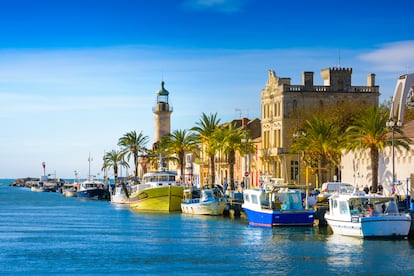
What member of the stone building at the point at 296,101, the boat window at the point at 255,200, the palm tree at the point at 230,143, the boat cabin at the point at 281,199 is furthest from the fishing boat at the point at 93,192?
the boat cabin at the point at 281,199

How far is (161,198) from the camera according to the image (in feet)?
319

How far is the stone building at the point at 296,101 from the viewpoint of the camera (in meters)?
108

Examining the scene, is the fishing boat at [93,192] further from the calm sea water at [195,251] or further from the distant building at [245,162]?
the calm sea water at [195,251]

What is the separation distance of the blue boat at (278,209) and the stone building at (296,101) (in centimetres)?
3781

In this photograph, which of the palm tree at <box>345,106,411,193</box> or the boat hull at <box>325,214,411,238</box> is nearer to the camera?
the boat hull at <box>325,214,411,238</box>

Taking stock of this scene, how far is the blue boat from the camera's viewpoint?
6531 centimetres

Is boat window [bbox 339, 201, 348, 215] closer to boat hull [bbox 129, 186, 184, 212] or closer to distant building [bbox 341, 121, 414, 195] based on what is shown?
distant building [bbox 341, 121, 414, 195]

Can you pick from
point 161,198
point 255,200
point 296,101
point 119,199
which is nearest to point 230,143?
point 296,101

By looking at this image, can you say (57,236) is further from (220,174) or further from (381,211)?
(220,174)

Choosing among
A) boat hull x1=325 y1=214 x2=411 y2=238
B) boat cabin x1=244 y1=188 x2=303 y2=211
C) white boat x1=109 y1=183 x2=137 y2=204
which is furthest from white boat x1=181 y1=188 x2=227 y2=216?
white boat x1=109 y1=183 x2=137 y2=204

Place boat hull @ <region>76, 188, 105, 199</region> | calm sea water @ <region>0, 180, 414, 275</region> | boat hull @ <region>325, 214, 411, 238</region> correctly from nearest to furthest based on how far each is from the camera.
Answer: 1. calm sea water @ <region>0, 180, 414, 275</region>
2. boat hull @ <region>325, 214, 411, 238</region>
3. boat hull @ <region>76, 188, 105, 199</region>

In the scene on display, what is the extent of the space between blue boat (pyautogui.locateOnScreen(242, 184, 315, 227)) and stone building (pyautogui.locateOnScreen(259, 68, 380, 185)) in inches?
1489

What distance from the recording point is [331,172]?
107 metres

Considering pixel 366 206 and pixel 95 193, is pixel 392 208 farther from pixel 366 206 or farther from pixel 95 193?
pixel 95 193
